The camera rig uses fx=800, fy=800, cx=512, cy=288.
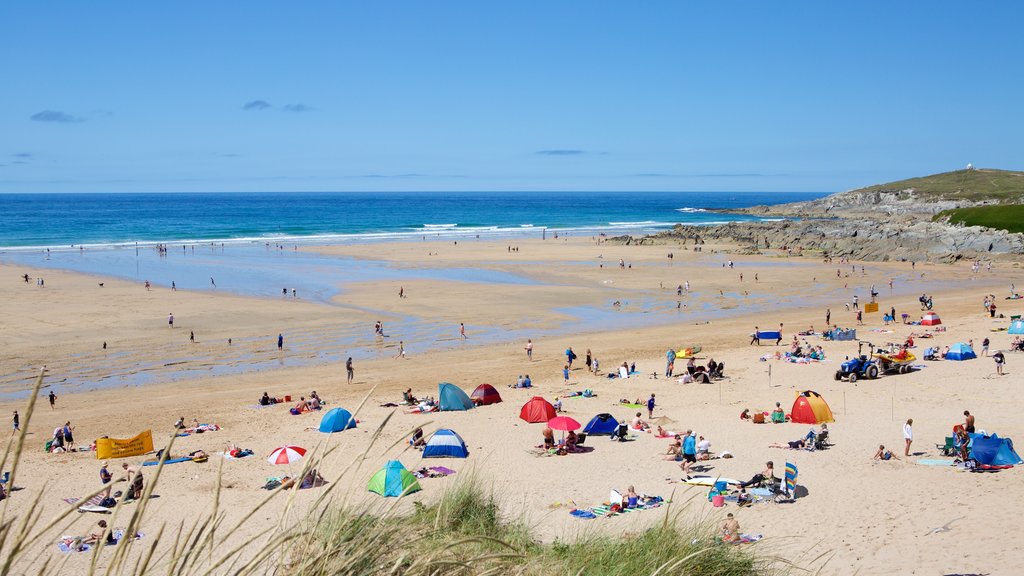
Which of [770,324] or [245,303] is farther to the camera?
[245,303]

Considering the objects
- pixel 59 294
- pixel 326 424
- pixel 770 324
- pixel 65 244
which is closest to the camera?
pixel 326 424

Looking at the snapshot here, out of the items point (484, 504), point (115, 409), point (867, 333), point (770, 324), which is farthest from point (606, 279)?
point (484, 504)

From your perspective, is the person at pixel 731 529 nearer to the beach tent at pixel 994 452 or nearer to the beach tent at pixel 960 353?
the beach tent at pixel 994 452

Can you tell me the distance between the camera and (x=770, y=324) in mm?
36656

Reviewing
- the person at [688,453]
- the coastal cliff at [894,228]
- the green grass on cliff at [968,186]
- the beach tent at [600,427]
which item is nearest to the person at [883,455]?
the person at [688,453]

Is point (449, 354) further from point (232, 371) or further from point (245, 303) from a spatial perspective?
point (245, 303)

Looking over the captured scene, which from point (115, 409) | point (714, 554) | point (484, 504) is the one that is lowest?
point (115, 409)

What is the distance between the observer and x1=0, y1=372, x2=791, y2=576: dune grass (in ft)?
8.84

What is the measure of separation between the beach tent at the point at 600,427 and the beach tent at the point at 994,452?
7.54 m

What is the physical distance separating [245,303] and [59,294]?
35.9 ft

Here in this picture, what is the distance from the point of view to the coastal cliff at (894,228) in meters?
65.4

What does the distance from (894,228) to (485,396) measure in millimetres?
65682

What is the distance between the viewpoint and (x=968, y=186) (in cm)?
13812

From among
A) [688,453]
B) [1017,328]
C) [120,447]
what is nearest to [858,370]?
[1017,328]
